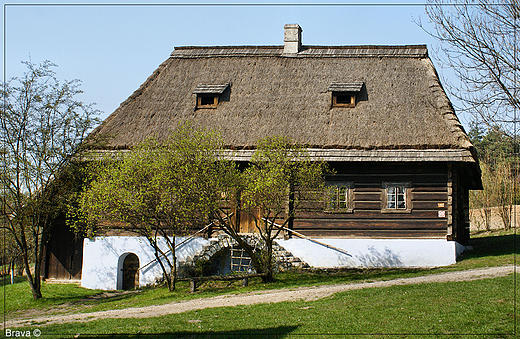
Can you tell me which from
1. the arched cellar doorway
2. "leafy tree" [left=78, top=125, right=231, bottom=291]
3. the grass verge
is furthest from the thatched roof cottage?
the arched cellar doorway

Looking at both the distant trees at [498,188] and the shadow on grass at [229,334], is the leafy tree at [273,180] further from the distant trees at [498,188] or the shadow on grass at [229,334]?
the distant trees at [498,188]

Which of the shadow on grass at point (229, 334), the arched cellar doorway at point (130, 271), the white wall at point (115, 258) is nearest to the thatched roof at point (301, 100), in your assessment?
the white wall at point (115, 258)

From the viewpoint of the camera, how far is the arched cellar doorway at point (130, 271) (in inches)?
717

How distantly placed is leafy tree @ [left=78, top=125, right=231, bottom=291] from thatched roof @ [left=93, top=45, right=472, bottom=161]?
3.06m

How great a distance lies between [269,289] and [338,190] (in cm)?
379

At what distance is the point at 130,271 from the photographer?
18406mm

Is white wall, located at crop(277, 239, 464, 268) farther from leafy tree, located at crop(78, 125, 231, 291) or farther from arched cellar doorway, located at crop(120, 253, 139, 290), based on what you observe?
arched cellar doorway, located at crop(120, 253, 139, 290)

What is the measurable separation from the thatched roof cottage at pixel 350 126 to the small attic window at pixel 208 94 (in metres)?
0.05

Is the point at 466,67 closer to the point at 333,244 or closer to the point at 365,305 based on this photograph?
the point at 365,305

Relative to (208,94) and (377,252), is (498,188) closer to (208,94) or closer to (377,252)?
(377,252)

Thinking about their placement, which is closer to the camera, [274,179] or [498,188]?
[274,179]

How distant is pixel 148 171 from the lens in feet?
46.9

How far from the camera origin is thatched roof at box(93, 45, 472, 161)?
17.2 meters

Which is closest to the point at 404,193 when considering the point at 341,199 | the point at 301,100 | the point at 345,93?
the point at 341,199
